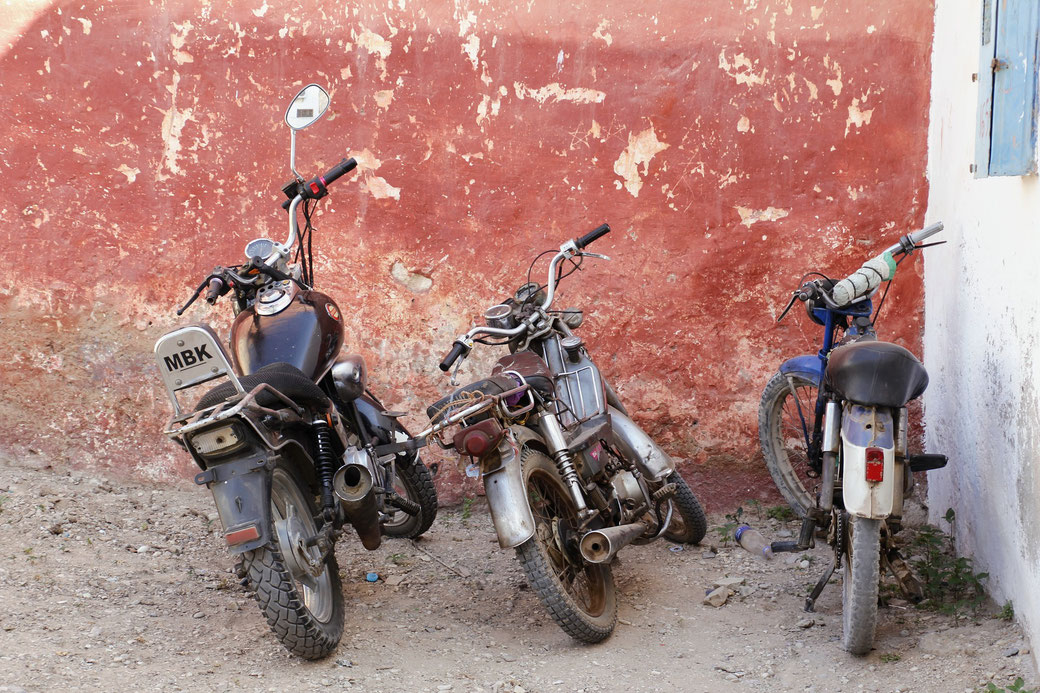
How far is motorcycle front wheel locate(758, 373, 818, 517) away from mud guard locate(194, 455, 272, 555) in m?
2.35

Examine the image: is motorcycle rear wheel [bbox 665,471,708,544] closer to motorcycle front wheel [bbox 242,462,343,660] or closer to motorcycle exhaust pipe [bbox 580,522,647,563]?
motorcycle exhaust pipe [bbox 580,522,647,563]

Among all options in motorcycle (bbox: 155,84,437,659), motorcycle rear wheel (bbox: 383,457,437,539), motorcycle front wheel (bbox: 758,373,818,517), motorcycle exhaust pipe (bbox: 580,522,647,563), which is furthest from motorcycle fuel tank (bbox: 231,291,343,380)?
motorcycle front wheel (bbox: 758,373,818,517)

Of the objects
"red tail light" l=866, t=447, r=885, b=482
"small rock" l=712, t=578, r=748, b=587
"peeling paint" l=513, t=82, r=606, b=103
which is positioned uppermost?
"peeling paint" l=513, t=82, r=606, b=103

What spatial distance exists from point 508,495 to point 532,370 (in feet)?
2.03

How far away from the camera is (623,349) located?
4926 millimetres

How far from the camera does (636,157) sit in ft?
15.9

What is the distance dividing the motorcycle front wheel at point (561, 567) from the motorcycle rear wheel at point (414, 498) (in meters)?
0.75

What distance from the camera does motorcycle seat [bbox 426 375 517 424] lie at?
341cm

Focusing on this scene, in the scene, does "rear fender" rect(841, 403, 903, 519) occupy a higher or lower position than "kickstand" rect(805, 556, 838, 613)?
higher

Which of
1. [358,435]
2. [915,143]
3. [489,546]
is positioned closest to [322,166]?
[358,435]

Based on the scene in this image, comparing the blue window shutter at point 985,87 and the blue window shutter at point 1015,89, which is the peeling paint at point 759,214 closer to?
the blue window shutter at point 985,87

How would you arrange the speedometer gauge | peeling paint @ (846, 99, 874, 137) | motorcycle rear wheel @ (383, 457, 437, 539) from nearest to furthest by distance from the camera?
the speedometer gauge → motorcycle rear wheel @ (383, 457, 437, 539) → peeling paint @ (846, 99, 874, 137)

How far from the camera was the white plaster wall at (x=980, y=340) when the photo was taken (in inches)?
126

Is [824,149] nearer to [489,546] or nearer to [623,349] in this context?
[623,349]
